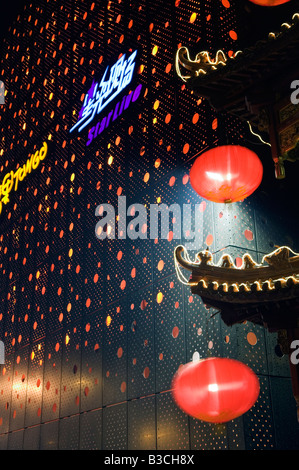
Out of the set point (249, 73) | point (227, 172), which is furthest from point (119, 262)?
point (249, 73)

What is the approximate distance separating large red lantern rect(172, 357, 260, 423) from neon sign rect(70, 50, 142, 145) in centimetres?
718

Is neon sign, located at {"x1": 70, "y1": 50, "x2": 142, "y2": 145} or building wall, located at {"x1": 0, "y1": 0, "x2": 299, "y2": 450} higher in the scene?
neon sign, located at {"x1": 70, "y1": 50, "x2": 142, "y2": 145}

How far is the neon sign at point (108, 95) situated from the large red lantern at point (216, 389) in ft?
23.6

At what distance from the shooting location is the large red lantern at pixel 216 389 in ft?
21.0

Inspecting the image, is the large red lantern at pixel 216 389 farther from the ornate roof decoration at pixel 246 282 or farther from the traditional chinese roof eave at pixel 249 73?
the traditional chinese roof eave at pixel 249 73

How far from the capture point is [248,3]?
31.3 feet

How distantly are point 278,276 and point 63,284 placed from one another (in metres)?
7.95

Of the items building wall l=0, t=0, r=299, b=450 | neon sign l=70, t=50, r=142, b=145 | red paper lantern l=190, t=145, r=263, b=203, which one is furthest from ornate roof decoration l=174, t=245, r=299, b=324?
neon sign l=70, t=50, r=142, b=145

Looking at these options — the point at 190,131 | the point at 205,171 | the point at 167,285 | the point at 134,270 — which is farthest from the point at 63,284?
the point at 205,171

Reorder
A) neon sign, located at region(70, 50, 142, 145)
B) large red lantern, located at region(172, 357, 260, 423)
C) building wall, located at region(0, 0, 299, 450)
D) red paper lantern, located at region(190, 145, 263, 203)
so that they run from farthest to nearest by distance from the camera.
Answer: neon sign, located at region(70, 50, 142, 145)
building wall, located at region(0, 0, 299, 450)
red paper lantern, located at region(190, 145, 263, 203)
large red lantern, located at region(172, 357, 260, 423)

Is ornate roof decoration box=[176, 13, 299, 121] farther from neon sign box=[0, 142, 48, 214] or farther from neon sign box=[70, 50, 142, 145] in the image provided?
neon sign box=[0, 142, 48, 214]

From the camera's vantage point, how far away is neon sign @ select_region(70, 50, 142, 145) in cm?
1233

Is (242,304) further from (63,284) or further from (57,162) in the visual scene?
(57,162)
